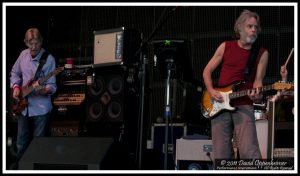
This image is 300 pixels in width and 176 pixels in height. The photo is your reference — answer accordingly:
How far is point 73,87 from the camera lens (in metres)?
7.56

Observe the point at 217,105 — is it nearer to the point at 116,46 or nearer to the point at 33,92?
the point at 116,46

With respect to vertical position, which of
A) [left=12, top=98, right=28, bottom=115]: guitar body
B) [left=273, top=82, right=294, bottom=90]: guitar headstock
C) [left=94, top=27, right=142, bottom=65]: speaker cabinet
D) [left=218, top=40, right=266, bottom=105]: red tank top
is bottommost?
[left=12, top=98, right=28, bottom=115]: guitar body

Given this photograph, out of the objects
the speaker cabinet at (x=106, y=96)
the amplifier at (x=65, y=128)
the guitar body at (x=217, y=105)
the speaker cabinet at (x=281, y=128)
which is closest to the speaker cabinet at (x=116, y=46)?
the speaker cabinet at (x=106, y=96)

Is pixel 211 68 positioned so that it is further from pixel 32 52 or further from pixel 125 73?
pixel 32 52

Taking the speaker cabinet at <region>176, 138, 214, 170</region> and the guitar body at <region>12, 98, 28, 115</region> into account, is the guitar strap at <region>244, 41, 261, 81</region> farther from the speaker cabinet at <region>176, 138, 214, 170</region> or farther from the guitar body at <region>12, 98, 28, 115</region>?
the guitar body at <region>12, 98, 28, 115</region>

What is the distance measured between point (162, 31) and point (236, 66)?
4.20 meters

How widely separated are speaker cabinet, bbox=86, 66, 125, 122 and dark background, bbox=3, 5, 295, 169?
137 cm

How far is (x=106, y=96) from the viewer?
6.76m

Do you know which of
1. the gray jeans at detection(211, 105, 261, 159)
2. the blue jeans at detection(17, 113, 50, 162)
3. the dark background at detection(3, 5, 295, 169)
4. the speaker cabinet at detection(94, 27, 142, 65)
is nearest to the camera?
the gray jeans at detection(211, 105, 261, 159)

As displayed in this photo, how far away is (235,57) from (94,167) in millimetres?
1588

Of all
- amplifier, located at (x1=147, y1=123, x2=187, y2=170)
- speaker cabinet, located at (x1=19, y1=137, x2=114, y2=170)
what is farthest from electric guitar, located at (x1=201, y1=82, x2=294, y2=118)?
amplifier, located at (x1=147, y1=123, x2=187, y2=170)

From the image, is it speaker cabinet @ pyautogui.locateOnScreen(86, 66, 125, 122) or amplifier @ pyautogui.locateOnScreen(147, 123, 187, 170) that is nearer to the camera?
speaker cabinet @ pyautogui.locateOnScreen(86, 66, 125, 122)

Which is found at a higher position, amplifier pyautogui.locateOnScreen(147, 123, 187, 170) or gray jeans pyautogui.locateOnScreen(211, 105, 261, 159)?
gray jeans pyautogui.locateOnScreen(211, 105, 261, 159)

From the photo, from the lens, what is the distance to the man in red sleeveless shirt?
16.7 feet
